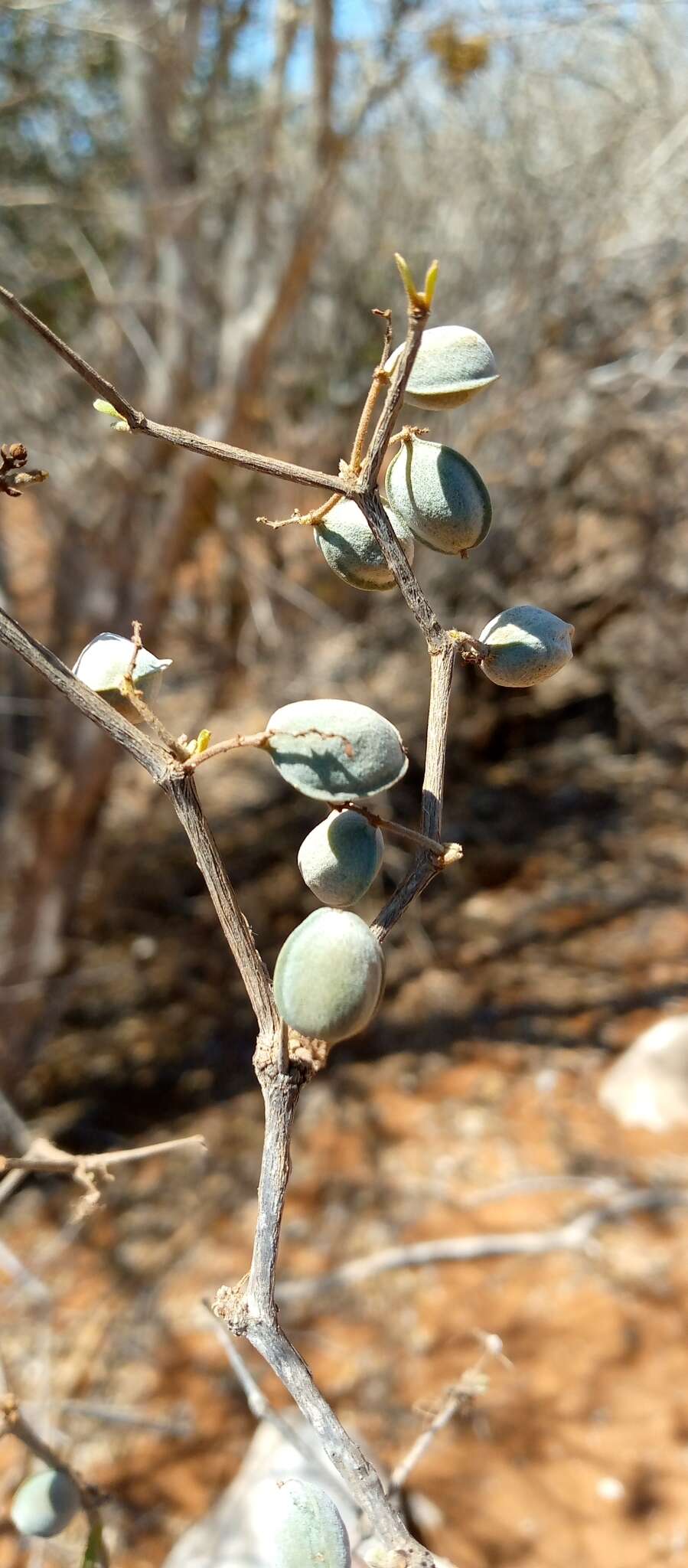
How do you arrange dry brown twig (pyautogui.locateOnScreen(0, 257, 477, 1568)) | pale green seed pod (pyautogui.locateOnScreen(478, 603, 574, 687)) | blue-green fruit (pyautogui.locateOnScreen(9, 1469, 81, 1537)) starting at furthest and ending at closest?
blue-green fruit (pyautogui.locateOnScreen(9, 1469, 81, 1537)) < pale green seed pod (pyautogui.locateOnScreen(478, 603, 574, 687)) < dry brown twig (pyautogui.locateOnScreen(0, 257, 477, 1568))

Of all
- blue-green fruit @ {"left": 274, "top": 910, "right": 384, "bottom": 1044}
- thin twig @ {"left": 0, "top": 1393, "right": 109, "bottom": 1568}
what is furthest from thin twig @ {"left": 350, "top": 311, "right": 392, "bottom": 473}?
thin twig @ {"left": 0, "top": 1393, "right": 109, "bottom": 1568}

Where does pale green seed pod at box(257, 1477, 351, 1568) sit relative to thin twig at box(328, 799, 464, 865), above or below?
below

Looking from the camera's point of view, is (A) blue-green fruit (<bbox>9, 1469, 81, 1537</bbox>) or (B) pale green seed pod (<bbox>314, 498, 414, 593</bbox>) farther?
(A) blue-green fruit (<bbox>9, 1469, 81, 1537</bbox>)

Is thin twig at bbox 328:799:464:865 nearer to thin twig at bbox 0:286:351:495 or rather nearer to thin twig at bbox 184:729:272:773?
thin twig at bbox 184:729:272:773

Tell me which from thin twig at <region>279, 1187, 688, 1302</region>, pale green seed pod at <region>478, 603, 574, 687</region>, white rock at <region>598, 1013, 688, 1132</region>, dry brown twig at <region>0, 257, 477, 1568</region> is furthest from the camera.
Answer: white rock at <region>598, 1013, 688, 1132</region>

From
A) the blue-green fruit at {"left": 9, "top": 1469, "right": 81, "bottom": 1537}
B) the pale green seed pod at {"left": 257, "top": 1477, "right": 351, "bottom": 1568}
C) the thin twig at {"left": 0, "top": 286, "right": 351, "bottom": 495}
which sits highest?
the thin twig at {"left": 0, "top": 286, "right": 351, "bottom": 495}

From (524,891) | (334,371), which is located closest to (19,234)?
(334,371)

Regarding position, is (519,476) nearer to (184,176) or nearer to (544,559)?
(544,559)

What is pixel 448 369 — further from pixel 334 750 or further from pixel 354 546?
pixel 334 750

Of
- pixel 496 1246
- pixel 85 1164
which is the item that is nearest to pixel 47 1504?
pixel 85 1164
